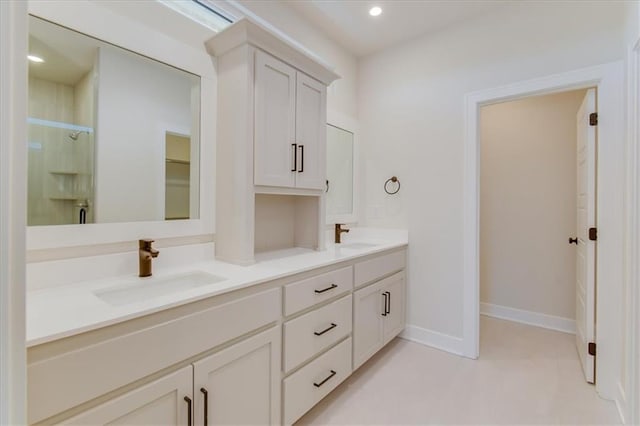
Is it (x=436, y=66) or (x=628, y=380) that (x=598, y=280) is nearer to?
(x=628, y=380)

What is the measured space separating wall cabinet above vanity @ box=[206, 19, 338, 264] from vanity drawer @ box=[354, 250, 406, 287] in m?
0.65

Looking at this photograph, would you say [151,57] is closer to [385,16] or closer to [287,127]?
[287,127]

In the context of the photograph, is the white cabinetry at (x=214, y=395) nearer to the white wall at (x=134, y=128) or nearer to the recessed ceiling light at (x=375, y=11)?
the white wall at (x=134, y=128)

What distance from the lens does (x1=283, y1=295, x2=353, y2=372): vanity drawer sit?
1.50 meters

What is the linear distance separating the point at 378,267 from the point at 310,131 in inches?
44.9

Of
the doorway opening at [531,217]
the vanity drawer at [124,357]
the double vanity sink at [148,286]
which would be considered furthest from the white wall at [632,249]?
the double vanity sink at [148,286]

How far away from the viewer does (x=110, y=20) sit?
54.6 inches

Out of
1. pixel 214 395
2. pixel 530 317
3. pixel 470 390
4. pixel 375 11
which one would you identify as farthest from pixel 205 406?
pixel 530 317

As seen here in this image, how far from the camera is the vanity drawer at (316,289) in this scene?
A: 1.51 meters

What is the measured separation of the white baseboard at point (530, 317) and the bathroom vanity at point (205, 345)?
2.04 meters

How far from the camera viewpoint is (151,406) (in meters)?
1.01

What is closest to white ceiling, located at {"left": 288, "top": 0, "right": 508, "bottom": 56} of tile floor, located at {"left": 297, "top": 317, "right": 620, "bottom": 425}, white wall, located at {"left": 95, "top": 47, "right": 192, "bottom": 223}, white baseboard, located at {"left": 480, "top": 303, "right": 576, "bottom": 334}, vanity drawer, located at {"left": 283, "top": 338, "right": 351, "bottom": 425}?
white wall, located at {"left": 95, "top": 47, "right": 192, "bottom": 223}

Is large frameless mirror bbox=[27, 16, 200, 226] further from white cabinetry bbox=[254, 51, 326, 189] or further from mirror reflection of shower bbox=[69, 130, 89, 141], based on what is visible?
white cabinetry bbox=[254, 51, 326, 189]

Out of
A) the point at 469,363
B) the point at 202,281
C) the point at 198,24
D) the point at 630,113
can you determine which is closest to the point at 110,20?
the point at 198,24
